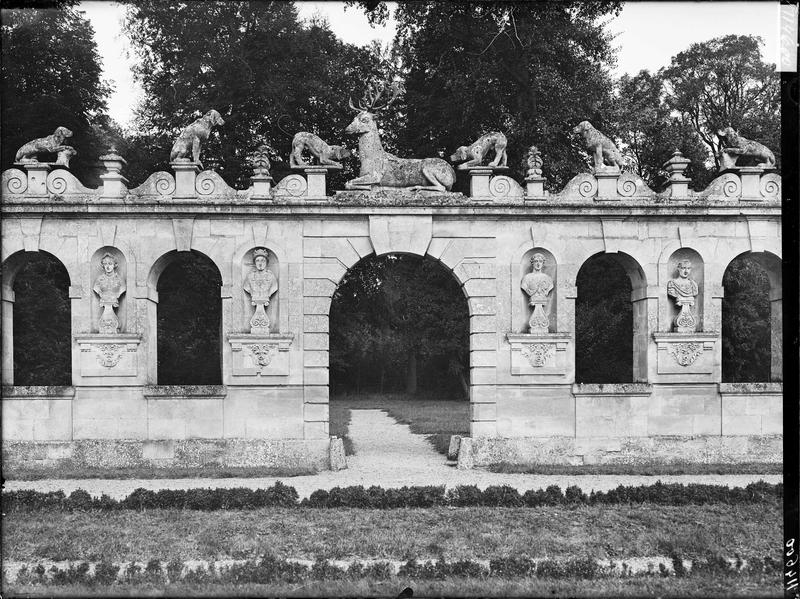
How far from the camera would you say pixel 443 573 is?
9016 mm

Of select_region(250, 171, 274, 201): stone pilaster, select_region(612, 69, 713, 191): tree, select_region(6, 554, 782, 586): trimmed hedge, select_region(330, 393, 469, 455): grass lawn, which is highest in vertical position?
select_region(612, 69, 713, 191): tree

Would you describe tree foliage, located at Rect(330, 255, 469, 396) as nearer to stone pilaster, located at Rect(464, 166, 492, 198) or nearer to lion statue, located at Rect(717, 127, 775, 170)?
stone pilaster, located at Rect(464, 166, 492, 198)

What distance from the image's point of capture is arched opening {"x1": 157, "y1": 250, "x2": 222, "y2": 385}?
28.7 m

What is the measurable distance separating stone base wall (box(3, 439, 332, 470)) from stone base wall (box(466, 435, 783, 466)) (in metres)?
3.33

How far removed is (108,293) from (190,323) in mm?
12270

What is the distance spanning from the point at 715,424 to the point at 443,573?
34.4 ft

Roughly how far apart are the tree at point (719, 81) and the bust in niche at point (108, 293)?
24.9m

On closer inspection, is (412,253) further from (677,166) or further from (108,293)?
(108,293)

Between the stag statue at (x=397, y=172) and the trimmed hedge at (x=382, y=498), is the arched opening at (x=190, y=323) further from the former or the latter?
the trimmed hedge at (x=382, y=498)

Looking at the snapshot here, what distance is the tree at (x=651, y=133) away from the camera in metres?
29.4

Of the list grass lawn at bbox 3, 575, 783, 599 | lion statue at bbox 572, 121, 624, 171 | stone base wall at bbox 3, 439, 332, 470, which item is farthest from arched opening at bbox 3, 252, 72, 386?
grass lawn at bbox 3, 575, 783, 599

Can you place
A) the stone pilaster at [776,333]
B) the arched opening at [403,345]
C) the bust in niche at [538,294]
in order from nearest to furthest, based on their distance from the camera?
1. the bust in niche at [538,294]
2. the stone pilaster at [776,333]
3. the arched opening at [403,345]

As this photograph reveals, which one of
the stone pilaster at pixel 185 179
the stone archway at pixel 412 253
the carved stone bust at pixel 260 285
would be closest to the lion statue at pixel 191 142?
the stone pilaster at pixel 185 179

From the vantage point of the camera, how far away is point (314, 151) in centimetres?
1770
